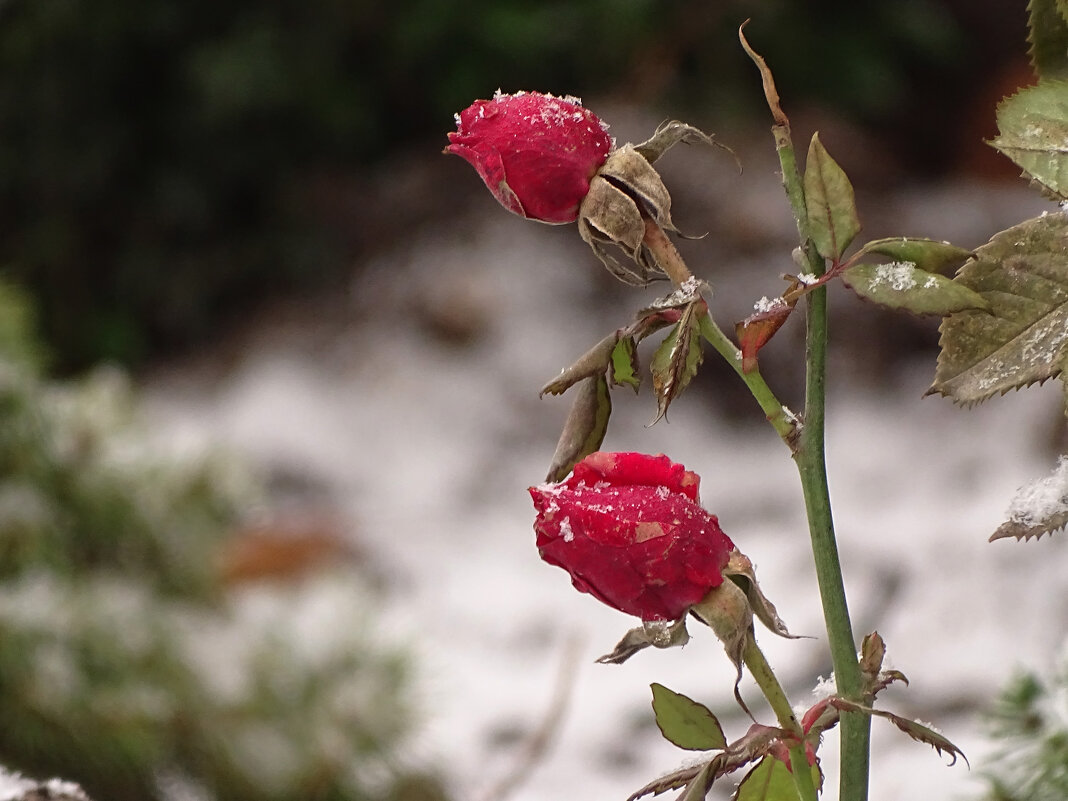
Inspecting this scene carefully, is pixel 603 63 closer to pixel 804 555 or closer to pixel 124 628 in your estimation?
pixel 804 555

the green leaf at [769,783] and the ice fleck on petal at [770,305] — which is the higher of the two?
the ice fleck on petal at [770,305]

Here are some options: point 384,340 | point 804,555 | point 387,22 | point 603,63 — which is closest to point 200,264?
point 384,340

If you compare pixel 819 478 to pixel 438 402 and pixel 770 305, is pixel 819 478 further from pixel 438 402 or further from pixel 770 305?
pixel 438 402

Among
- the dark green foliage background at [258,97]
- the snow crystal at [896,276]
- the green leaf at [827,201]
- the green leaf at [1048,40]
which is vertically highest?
the dark green foliage background at [258,97]

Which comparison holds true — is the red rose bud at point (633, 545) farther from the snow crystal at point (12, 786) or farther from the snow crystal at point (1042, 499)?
the snow crystal at point (12, 786)

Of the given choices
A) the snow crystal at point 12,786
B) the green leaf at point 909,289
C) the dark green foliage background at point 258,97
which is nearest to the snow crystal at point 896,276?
the green leaf at point 909,289

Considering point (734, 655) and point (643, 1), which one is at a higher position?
point (643, 1)

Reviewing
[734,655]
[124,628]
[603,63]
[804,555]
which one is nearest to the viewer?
[734,655]
